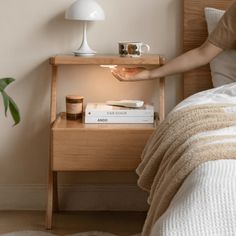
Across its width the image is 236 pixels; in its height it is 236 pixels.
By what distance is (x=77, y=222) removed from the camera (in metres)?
2.62

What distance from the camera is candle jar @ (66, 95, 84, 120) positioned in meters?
2.53

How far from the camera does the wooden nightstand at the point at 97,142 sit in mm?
2402

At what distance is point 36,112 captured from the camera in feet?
8.97

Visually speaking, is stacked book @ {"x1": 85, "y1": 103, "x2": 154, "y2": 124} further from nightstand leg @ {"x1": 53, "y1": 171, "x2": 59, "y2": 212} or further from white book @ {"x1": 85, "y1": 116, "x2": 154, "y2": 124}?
nightstand leg @ {"x1": 53, "y1": 171, "x2": 59, "y2": 212}

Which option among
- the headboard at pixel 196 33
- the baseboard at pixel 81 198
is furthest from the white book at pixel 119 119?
the baseboard at pixel 81 198

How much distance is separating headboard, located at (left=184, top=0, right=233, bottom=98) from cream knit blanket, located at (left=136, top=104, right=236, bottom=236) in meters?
0.77

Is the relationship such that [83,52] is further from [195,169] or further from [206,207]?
[206,207]

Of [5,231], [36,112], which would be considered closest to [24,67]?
[36,112]

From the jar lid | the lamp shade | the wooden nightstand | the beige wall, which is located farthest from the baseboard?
the lamp shade

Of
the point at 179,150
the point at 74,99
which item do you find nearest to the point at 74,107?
the point at 74,99

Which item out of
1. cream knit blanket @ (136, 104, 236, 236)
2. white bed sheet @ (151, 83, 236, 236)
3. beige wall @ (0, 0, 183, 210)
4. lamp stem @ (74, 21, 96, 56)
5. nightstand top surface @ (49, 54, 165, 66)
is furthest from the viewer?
beige wall @ (0, 0, 183, 210)

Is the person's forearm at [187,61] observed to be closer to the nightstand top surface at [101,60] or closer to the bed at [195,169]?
the nightstand top surface at [101,60]

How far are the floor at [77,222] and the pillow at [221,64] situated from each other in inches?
29.6

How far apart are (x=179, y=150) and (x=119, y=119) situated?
0.99 metres
